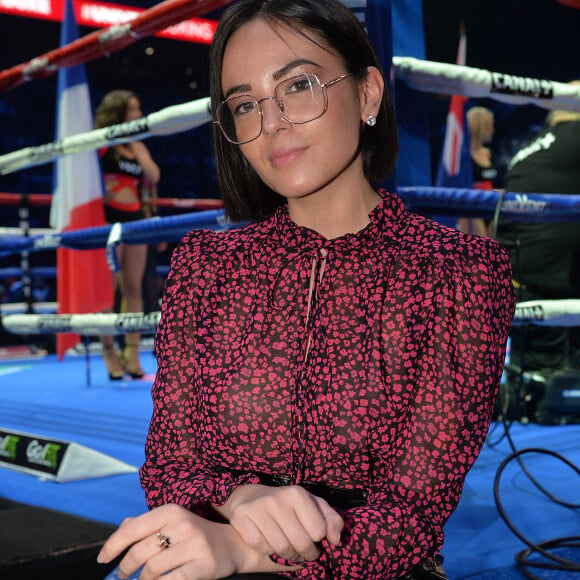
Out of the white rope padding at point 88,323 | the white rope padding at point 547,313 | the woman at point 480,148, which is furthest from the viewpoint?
the woman at point 480,148

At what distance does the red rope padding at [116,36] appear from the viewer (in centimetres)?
189

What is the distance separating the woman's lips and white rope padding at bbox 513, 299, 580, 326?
3.53 feet

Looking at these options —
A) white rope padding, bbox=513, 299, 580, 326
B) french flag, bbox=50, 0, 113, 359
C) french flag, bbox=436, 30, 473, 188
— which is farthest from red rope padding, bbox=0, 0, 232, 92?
french flag, bbox=436, 30, 473, 188

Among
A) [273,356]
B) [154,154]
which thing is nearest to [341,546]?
[273,356]

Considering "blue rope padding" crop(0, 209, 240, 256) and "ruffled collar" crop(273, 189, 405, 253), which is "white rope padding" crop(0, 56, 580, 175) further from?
"ruffled collar" crop(273, 189, 405, 253)

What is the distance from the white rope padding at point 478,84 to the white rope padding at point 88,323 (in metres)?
0.98

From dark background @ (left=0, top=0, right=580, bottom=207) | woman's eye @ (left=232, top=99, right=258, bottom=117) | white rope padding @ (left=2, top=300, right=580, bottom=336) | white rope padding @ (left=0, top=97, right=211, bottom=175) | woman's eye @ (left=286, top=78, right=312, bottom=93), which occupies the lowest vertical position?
white rope padding @ (left=2, top=300, right=580, bottom=336)

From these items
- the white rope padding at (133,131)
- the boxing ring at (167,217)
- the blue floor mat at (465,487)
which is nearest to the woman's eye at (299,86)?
the boxing ring at (167,217)

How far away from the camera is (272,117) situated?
87cm

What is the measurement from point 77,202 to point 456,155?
6.18 ft

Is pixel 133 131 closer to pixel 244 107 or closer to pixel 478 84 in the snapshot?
pixel 478 84

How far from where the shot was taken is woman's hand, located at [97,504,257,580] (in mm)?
623

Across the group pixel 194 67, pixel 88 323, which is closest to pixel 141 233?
pixel 88 323

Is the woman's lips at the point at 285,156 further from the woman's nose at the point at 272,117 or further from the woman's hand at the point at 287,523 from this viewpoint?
the woman's hand at the point at 287,523
